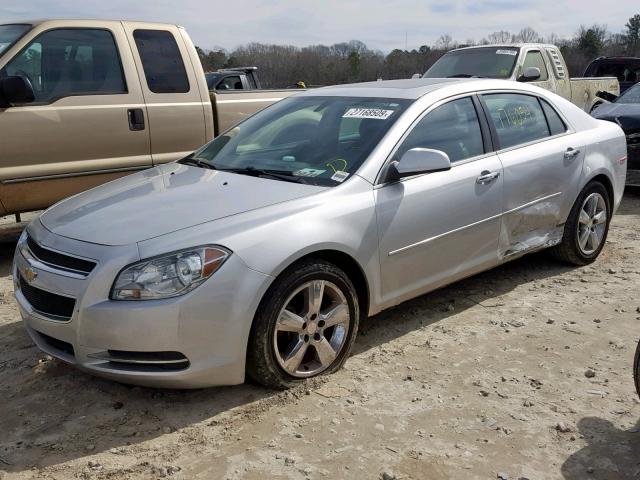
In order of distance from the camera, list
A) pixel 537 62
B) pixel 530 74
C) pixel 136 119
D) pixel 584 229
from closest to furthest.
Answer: pixel 584 229 < pixel 136 119 < pixel 530 74 < pixel 537 62

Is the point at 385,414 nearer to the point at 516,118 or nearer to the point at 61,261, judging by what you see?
the point at 61,261

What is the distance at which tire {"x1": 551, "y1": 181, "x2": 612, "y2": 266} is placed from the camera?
5168 millimetres

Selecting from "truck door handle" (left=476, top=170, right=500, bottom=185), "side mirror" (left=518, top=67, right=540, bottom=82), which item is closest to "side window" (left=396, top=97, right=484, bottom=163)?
"truck door handle" (left=476, top=170, right=500, bottom=185)

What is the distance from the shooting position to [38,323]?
326cm

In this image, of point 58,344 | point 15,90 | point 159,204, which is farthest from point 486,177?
point 15,90

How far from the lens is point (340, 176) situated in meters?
3.70

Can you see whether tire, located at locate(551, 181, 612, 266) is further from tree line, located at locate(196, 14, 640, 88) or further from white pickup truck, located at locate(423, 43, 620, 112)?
tree line, located at locate(196, 14, 640, 88)

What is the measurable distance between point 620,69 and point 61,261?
17.2 metres

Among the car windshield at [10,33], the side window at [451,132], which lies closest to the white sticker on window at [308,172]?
the side window at [451,132]

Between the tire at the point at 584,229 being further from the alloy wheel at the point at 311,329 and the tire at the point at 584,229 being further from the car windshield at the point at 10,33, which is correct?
the car windshield at the point at 10,33

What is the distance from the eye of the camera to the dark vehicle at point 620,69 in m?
16.7

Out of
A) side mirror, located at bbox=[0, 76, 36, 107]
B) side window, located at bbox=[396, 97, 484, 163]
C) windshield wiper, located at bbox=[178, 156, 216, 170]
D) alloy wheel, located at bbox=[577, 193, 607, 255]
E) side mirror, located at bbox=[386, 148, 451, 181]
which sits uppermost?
side mirror, located at bbox=[0, 76, 36, 107]

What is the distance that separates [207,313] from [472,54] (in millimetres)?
9063

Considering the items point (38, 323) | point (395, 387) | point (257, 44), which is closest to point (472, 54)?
point (395, 387)
